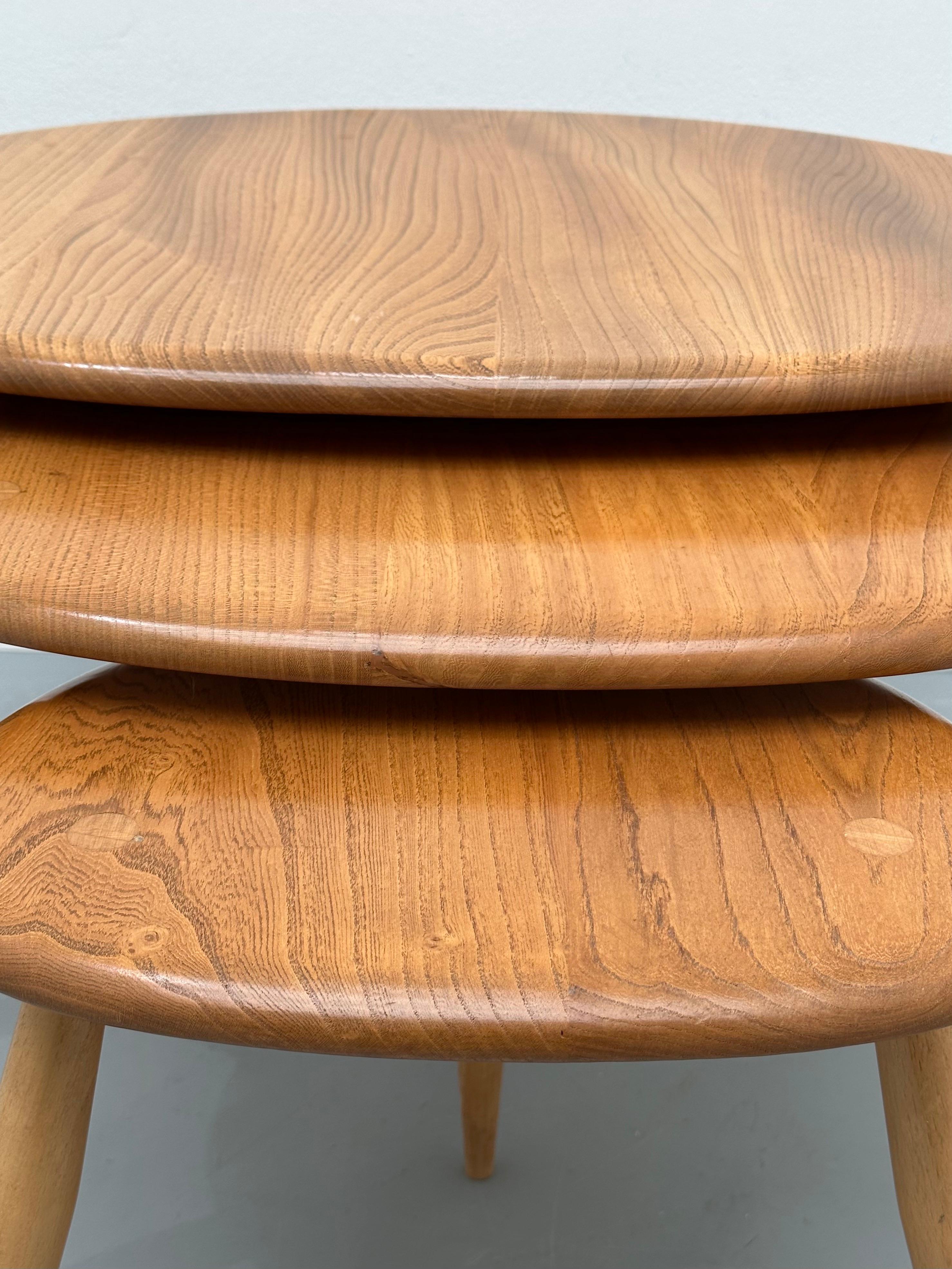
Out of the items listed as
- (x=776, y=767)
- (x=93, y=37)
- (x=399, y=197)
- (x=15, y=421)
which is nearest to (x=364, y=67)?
(x=93, y=37)

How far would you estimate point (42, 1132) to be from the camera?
430 millimetres

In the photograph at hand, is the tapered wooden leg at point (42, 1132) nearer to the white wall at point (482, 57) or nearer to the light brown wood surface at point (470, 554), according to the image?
the light brown wood surface at point (470, 554)

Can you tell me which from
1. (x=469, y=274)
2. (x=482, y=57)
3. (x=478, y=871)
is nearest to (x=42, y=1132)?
(x=478, y=871)

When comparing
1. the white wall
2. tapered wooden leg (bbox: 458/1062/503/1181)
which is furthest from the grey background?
the white wall

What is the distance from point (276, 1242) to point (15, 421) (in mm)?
409

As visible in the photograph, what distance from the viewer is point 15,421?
1.31ft

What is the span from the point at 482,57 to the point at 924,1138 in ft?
2.68

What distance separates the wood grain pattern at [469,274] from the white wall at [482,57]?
37cm

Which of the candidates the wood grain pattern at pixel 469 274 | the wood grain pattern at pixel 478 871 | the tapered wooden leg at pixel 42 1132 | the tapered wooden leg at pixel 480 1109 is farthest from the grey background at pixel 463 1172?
the wood grain pattern at pixel 469 274

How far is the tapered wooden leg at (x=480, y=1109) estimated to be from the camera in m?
0.60

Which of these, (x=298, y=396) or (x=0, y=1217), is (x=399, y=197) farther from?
(x=0, y=1217)

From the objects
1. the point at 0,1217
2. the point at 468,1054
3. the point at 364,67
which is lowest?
the point at 0,1217

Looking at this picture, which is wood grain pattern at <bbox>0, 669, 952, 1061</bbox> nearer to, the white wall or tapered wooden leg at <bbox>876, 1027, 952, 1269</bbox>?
tapered wooden leg at <bbox>876, 1027, 952, 1269</bbox>

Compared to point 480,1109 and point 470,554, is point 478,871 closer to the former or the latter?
point 470,554
